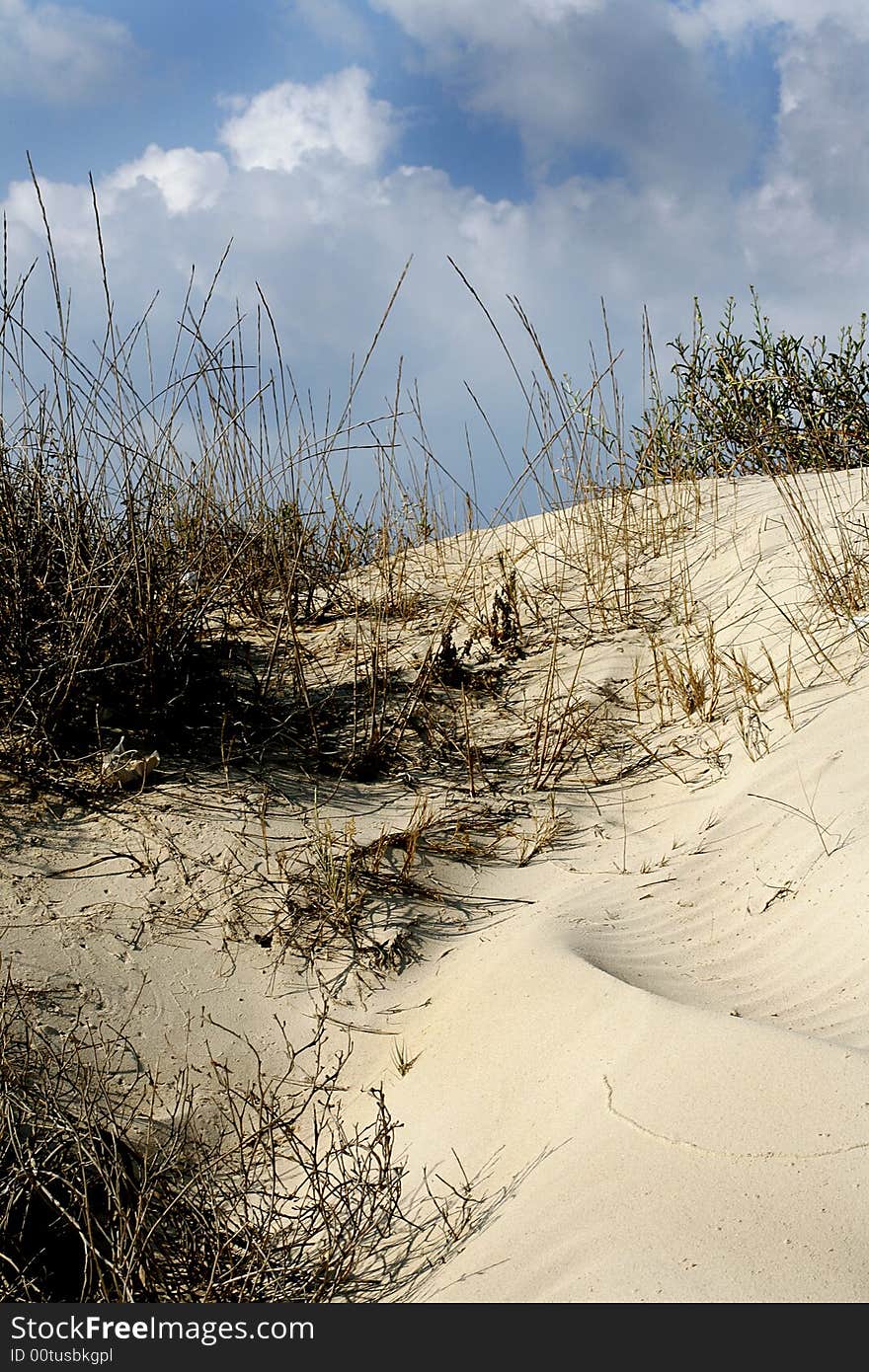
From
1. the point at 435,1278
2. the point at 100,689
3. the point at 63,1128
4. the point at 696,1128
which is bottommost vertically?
the point at 435,1278

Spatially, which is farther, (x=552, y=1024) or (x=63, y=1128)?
(x=552, y=1024)

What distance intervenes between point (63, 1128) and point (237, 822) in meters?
1.67

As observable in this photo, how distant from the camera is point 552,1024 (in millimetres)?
2814

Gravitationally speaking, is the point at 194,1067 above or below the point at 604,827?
below

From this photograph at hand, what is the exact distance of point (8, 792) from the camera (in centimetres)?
381

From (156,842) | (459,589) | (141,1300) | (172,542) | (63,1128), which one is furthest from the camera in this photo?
(459,589)

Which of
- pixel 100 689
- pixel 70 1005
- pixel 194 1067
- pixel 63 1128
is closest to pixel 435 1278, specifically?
pixel 63 1128

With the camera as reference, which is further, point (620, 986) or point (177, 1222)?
point (620, 986)

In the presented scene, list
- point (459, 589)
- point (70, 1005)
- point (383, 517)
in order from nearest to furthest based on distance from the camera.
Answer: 1. point (70, 1005)
2. point (459, 589)
3. point (383, 517)

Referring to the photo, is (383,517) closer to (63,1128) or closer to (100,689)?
(100,689)

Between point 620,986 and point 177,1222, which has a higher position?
point 620,986

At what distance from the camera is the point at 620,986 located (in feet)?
9.34

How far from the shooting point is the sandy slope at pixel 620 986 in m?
2.01

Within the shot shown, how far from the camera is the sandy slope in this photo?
2.01 m
